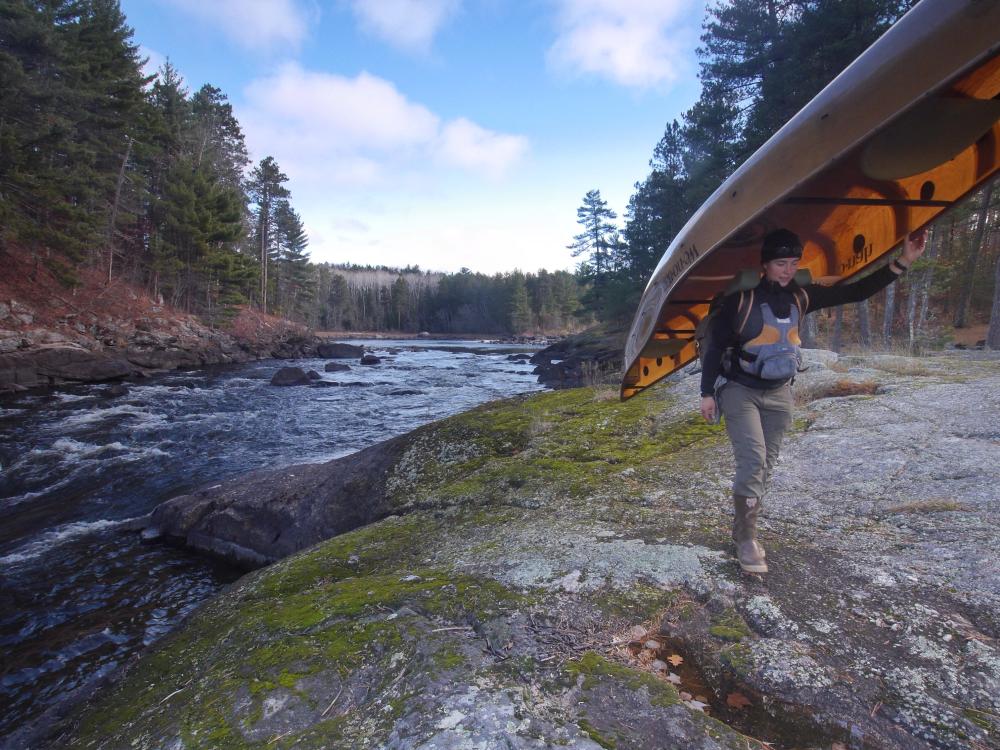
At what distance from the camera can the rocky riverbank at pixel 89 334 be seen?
1681cm

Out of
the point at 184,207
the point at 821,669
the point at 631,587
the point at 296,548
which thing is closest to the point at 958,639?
the point at 821,669

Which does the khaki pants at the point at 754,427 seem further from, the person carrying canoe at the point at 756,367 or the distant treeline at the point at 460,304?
the distant treeline at the point at 460,304

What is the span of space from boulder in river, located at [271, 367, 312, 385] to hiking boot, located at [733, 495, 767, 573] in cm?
1877

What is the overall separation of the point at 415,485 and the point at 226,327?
34.5m

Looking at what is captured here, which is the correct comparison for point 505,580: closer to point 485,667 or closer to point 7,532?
point 485,667

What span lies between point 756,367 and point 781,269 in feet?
1.92

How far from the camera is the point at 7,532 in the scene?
19.5 feet

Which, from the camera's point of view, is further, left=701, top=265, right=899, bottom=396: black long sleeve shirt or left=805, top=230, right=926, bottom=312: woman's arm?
left=805, top=230, right=926, bottom=312: woman's arm

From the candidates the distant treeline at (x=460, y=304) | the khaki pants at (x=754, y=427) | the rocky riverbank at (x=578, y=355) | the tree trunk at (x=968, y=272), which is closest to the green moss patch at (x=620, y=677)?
the khaki pants at (x=754, y=427)

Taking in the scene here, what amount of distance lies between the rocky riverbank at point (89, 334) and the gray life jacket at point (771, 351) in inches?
828

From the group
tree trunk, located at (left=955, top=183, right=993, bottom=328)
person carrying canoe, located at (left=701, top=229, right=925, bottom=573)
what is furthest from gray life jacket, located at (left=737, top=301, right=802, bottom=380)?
tree trunk, located at (left=955, top=183, right=993, bottom=328)

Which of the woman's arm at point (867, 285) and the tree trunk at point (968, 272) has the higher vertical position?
the tree trunk at point (968, 272)

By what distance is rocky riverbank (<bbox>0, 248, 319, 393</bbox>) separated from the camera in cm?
1681

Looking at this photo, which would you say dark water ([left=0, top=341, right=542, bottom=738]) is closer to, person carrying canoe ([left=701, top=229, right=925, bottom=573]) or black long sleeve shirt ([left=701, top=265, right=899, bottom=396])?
person carrying canoe ([left=701, top=229, right=925, bottom=573])
